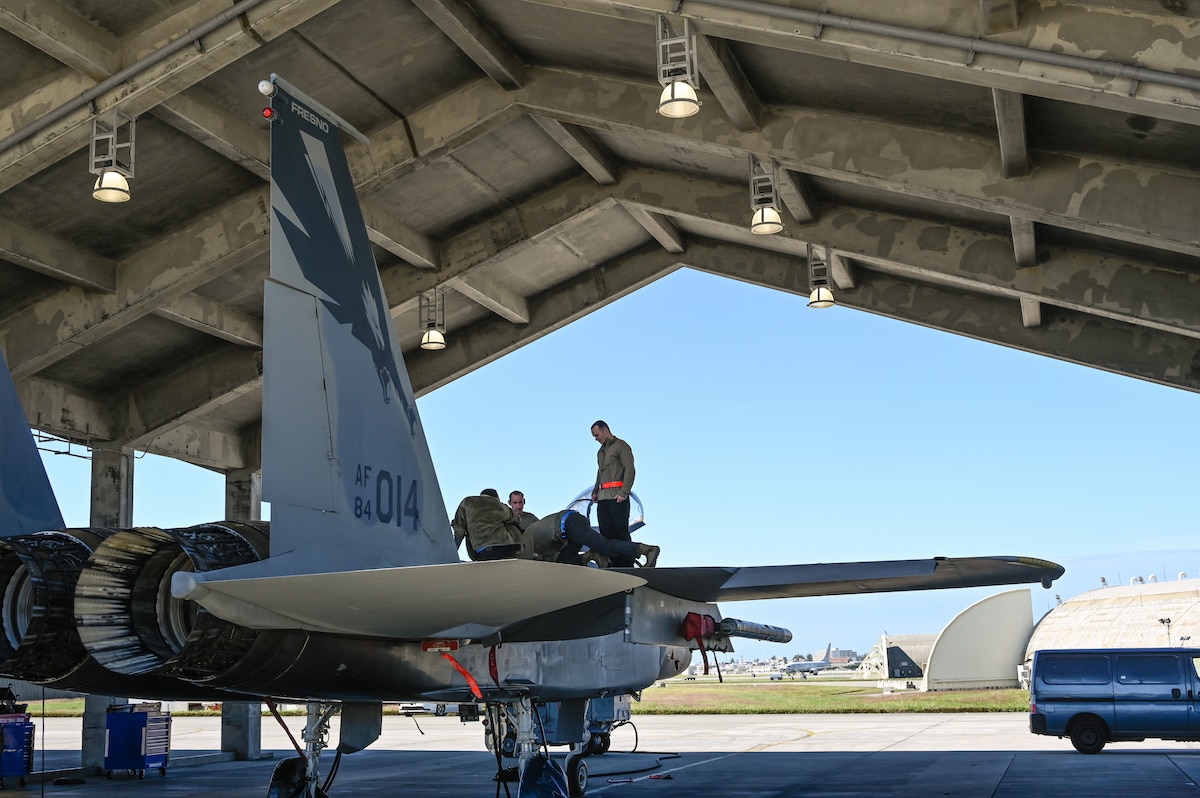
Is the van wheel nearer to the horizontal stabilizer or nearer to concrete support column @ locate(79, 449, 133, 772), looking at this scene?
the horizontal stabilizer

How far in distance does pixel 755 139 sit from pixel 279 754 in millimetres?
14649

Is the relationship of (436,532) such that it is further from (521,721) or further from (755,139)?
(755,139)

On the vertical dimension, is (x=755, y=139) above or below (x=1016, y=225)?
above

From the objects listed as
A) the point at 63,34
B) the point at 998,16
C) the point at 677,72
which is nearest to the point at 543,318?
the point at 677,72

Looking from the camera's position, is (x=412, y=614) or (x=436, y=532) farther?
(x=436, y=532)

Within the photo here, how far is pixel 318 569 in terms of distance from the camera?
6.22 meters

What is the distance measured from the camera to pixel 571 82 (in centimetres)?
1280

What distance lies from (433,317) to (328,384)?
10396mm

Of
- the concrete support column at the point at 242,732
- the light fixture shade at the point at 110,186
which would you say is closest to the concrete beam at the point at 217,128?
the light fixture shade at the point at 110,186

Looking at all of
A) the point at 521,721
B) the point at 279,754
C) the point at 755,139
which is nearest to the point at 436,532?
the point at 521,721

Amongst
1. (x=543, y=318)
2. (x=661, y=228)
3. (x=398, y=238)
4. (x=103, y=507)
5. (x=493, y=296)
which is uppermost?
(x=661, y=228)

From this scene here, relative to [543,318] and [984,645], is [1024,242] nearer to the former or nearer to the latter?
[543,318]

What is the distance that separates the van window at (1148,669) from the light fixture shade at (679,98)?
41.1ft

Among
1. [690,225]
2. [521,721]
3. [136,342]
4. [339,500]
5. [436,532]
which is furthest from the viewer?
[690,225]
